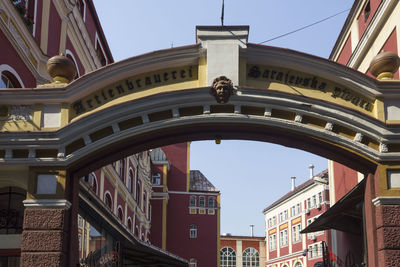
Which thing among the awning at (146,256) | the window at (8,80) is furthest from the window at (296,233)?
the window at (8,80)

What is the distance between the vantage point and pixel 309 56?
10562 mm

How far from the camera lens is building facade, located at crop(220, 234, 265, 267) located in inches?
2921

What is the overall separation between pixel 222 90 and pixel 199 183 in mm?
46018

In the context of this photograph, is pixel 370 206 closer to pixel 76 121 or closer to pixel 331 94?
pixel 331 94

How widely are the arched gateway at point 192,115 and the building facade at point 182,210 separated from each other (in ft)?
126

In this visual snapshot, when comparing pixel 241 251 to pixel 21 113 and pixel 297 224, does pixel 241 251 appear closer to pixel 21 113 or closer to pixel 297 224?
pixel 297 224

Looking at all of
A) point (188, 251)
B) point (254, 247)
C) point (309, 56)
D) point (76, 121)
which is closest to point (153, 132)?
point (76, 121)

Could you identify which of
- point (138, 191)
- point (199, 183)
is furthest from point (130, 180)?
point (199, 183)

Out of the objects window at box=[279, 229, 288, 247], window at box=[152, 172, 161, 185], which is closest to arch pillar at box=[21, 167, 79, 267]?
window at box=[152, 172, 161, 185]

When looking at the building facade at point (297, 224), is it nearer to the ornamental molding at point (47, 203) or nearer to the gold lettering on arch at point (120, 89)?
the gold lettering on arch at point (120, 89)

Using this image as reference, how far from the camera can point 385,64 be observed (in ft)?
34.5

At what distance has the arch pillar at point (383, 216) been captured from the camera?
9.70m

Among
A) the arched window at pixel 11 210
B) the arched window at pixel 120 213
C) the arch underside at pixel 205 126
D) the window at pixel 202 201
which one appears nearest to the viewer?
the arch underside at pixel 205 126

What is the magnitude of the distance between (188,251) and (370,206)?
42067 millimetres
